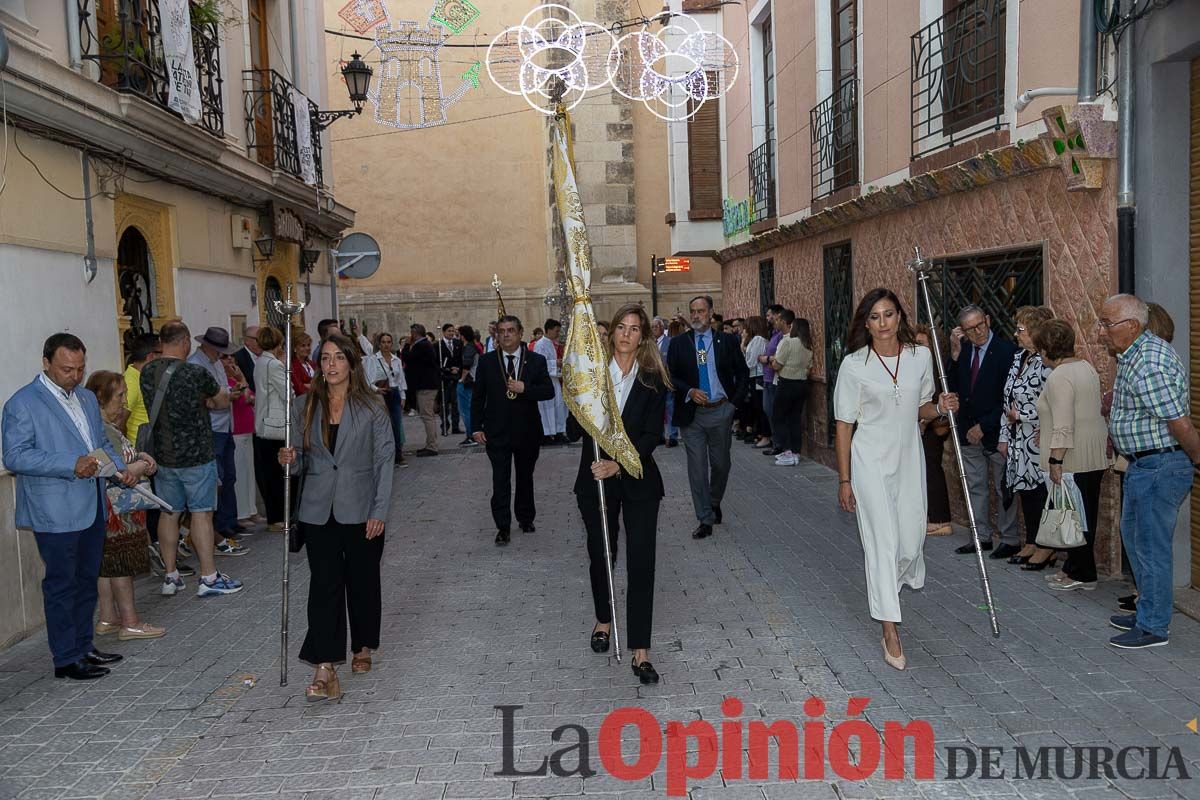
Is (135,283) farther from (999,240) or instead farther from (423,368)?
(999,240)

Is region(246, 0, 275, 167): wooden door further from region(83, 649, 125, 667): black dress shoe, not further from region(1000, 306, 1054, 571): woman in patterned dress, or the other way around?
region(1000, 306, 1054, 571): woman in patterned dress

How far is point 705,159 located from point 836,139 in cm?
871

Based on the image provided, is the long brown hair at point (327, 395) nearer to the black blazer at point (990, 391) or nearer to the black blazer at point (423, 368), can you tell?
the black blazer at point (990, 391)

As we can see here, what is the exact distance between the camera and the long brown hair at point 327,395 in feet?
17.2

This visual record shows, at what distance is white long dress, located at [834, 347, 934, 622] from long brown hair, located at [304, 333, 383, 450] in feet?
8.00

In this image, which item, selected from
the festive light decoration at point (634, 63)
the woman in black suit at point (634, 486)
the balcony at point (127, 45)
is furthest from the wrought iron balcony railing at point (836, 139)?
the woman in black suit at point (634, 486)

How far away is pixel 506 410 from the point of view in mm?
9000

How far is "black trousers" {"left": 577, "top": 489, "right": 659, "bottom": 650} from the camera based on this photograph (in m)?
5.32

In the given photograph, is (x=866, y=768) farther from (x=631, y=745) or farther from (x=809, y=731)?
(x=631, y=745)

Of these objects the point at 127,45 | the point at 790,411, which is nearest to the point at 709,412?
the point at 790,411

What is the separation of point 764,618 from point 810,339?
7.58m

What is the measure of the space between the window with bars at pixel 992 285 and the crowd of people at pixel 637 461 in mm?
454

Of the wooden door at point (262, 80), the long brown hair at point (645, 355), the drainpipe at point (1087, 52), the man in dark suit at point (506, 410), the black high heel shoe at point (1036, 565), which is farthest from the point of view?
the wooden door at point (262, 80)

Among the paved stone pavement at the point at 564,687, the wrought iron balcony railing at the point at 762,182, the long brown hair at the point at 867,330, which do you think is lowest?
the paved stone pavement at the point at 564,687
